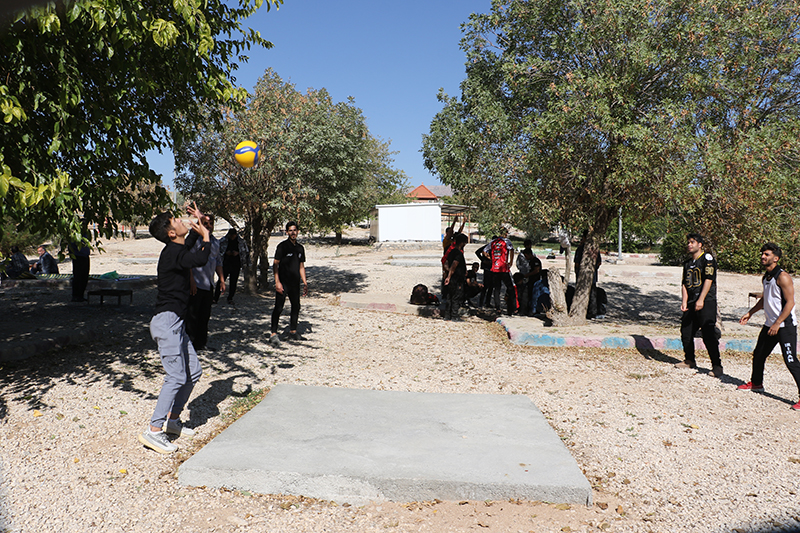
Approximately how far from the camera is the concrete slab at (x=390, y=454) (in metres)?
3.81

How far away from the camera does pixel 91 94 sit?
19.9 ft

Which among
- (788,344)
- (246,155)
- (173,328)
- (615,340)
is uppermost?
(246,155)

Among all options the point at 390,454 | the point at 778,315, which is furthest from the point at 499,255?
the point at 390,454

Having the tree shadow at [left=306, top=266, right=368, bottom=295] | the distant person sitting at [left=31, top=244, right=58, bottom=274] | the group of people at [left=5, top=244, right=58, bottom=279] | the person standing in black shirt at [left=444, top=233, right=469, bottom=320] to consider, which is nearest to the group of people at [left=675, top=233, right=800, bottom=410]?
the person standing in black shirt at [left=444, top=233, right=469, bottom=320]

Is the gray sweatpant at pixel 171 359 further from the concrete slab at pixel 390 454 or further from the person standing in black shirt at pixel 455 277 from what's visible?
the person standing in black shirt at pixel 455 277

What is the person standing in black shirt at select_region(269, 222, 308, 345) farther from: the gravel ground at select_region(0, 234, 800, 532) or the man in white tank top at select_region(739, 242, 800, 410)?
the man in white tank top at select_region(739, 242, 800, 410)

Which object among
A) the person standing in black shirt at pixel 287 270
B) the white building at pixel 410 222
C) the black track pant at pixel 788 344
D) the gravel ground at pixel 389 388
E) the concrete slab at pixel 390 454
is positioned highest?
the white building at pixel 410 222

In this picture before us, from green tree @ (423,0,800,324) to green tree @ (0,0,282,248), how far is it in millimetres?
5156

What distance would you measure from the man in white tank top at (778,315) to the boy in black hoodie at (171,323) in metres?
5.99

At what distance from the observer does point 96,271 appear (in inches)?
891

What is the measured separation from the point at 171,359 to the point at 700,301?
647 centimetres

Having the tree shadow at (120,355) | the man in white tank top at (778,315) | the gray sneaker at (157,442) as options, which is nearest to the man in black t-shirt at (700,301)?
the man in white tank top at (778,315)

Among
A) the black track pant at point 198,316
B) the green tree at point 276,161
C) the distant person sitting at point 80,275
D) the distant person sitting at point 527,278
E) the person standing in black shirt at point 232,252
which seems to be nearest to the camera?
the black track pant at point 198,316

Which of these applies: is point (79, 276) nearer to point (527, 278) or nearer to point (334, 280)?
point (334, 280)
